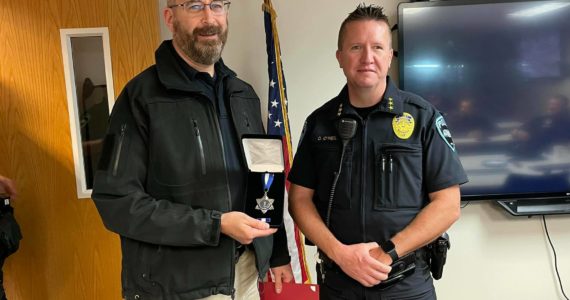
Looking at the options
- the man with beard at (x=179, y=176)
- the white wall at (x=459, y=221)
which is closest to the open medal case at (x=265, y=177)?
the man with beard at (x=179, y=176)

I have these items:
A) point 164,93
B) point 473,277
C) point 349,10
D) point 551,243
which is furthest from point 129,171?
point 551,243

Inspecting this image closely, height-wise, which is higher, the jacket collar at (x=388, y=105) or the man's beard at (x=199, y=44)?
the man's beard at (x=199, y=44)

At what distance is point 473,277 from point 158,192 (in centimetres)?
192

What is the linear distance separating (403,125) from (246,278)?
0.76 meters

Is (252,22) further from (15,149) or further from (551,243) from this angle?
(551,243)

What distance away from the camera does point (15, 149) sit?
2092 mm

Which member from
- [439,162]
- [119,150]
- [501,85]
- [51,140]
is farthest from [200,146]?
[501,85]

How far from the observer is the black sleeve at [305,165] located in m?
1.43

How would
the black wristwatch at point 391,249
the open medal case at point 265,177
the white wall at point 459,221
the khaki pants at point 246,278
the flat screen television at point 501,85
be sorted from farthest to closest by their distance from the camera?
the white wall at point 459,221 → the flat screen television at point 501,85 → the khaki pants at point 246,278 → the black wristwatch at point 391,249 → the open medal case at point 265,177

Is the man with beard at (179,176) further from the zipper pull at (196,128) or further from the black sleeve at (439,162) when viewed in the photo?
the black sleeve at (439,162)

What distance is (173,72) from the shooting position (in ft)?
4.21

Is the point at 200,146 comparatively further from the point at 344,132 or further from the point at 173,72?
the point at 344,132

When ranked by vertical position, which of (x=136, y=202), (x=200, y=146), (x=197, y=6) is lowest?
(x=136, y=202)

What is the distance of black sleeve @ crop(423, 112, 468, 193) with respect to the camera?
4.22 feet
